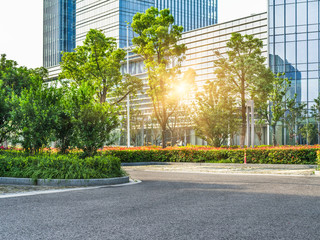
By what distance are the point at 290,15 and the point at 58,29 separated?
3444 inches

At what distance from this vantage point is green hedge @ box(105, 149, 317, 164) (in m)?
20.6

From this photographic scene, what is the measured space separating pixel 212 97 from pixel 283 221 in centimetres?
2580

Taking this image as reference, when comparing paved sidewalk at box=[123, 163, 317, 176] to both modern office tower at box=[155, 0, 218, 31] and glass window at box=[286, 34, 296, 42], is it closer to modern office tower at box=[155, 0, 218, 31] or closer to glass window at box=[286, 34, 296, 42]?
glass window at box=[286, 34, 296, 42]

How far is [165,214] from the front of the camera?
6.95 meters

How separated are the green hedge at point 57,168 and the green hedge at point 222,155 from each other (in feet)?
33.9

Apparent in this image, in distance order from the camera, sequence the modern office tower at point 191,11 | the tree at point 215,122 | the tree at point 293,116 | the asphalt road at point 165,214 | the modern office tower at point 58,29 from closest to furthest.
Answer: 1. the asphalt road at point 165,214
2. the tree at point 215,122
3. the tree at point 293,116
4. the modern office tower at point 58,29
5. the modern office tower at point 191,11

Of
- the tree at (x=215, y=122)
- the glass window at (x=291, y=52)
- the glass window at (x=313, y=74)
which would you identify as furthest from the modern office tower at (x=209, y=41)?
the tree at (x=215, y=122)

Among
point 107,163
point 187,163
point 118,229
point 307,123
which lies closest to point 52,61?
point 307,123

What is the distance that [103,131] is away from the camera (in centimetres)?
1448

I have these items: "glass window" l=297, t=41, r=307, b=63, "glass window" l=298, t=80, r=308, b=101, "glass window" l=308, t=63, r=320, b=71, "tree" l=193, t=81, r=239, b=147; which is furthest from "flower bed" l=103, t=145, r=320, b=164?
"glass window" l=297, t=41, r=307, b=63

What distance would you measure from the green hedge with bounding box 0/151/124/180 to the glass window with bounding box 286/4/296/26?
41.6 meters

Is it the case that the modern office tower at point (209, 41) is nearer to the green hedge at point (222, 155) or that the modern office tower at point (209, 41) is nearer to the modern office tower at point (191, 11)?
the green hedge at point (222, 155)

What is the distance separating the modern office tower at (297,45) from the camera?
46000 millimetres

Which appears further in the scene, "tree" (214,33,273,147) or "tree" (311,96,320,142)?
"tree" (311,96,320,142)
